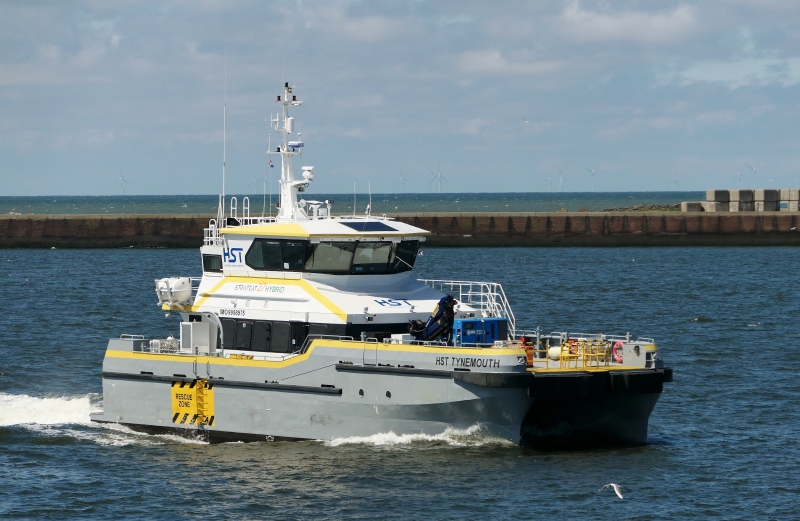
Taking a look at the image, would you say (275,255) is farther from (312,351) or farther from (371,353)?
(371,353)

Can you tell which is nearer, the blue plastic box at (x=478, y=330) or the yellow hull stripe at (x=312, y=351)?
the yellow hull stripe at (x=312, y=351)

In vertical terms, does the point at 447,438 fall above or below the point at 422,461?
above

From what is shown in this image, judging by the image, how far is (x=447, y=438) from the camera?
69.6 ft

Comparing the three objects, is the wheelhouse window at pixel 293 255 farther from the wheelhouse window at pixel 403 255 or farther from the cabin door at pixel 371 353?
the cabin door at pixel 371 353

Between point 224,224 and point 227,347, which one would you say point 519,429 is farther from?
point 224,224

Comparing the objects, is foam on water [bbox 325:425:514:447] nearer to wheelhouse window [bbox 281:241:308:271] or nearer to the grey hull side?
the grey hull side

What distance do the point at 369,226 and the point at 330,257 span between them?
97cm

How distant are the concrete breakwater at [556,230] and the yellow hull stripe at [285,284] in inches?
2294

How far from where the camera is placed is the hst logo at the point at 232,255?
79.4 ft

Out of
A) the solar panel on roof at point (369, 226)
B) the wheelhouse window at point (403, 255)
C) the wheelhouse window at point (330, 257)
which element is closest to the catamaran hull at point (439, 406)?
the wheelhouse window at point (330, 257)

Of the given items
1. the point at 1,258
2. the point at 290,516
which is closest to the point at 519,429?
the point at 290,516

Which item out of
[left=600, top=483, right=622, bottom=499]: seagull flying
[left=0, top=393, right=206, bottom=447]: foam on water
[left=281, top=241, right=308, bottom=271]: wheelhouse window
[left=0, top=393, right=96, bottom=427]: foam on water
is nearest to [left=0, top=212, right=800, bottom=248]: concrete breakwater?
[left=0, top=393, right=96, bottom=427]: foam on water

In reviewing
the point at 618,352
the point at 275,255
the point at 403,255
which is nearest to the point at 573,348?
the point at 618,352

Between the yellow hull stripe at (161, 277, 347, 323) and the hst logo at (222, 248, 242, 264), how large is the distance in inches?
13.5
